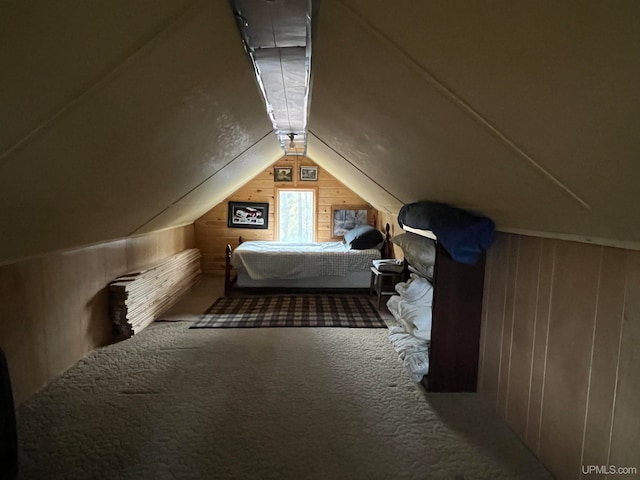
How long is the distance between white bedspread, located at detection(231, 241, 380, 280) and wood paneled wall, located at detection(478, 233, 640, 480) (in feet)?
8.39

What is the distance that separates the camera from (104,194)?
190 cm

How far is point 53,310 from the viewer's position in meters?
2.37

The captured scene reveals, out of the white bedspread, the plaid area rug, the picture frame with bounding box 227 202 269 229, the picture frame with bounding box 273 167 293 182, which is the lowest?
the plaid area rug

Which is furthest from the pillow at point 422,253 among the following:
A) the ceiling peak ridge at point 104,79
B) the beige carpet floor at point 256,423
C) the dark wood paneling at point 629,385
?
the ceiling peak ridge at point 104,79

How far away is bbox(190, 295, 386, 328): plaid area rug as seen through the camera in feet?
11.5

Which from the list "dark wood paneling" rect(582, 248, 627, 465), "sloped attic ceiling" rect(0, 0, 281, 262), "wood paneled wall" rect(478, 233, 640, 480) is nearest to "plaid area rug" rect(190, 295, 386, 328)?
"wood paneled wall" rect(478, 233, 640, 480)

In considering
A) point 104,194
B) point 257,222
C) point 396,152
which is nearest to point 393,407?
point 396,152

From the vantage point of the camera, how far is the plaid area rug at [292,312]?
138 inches

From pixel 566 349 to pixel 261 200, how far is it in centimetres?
508

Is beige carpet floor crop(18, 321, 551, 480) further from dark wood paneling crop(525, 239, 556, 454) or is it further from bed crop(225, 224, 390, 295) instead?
bed crop(225, 224, 390, 295)

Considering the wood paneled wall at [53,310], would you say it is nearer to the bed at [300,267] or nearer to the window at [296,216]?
the bed at [300,267]

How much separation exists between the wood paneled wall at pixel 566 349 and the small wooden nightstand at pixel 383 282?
1.90 meters

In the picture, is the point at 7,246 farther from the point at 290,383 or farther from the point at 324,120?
the point at 324,120

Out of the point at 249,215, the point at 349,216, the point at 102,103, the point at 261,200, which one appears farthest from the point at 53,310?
the point at 349,216
